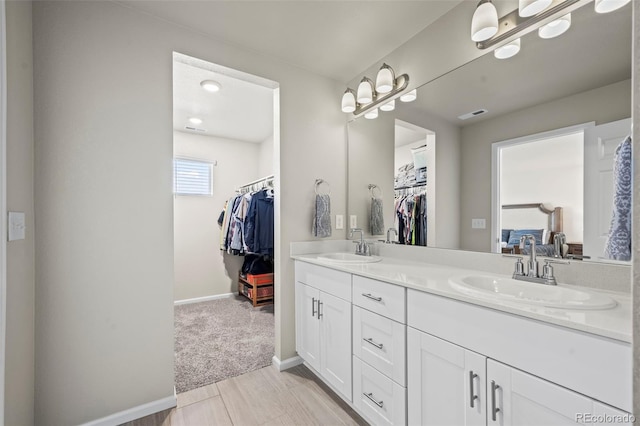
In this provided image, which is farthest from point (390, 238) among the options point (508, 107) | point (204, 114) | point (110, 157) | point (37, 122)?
point (204, 114)

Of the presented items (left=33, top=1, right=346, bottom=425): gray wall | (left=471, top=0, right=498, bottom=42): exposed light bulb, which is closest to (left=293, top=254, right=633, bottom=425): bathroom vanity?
(left=33, top=1, right=346, bottom=425): gray wall

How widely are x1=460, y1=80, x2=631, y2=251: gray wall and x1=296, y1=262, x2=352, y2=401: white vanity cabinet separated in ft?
2.55

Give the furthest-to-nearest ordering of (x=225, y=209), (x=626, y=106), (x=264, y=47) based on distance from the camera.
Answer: (x=225, y=209)
(x=264, y=47)
(x=626, y=106)

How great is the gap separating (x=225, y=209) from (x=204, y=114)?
4.33 feet

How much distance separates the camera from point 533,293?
1.13m

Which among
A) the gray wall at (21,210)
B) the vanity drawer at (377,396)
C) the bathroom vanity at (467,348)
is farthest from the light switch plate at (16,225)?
the vanity drawer at (377,396)

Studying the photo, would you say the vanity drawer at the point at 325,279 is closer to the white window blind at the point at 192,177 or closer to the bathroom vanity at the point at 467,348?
the bathroom vanity at the point at 467,348

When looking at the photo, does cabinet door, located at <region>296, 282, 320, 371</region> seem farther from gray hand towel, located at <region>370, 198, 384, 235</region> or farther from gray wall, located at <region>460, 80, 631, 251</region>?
gray wall, located at <region>460, 80, 631, 251</region>

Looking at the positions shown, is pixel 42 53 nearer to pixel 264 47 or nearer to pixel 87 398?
pixel 264 47

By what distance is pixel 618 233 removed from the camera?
1049 mm

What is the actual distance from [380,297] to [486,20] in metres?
1.43

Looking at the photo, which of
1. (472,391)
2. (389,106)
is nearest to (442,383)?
(472,391)

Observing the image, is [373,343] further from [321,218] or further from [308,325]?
[321,218]

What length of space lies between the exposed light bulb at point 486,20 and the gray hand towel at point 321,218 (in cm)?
140
